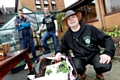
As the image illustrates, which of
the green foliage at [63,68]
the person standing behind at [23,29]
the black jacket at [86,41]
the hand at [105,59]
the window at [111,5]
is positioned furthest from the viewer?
the window at [111,5]

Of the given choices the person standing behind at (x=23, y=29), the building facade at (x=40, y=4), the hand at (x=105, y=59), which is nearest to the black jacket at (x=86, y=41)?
the hand at (x=105, y=59)

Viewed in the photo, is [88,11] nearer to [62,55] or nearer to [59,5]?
[62,55]

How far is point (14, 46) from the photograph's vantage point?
17.6 ft

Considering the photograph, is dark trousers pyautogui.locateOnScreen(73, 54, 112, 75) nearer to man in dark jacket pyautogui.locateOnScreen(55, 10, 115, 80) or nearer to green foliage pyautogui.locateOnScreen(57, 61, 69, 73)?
man in dark jacket pyautogui.locateOnScreen(55, 10, 115, 80)

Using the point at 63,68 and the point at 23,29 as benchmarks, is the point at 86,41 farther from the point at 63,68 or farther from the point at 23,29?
the point at 23,29

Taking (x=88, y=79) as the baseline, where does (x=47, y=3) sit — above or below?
above

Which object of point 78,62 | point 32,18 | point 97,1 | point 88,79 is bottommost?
point 88,79

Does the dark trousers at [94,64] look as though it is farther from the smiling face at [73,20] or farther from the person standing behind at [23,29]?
the person standing behind at [23,29]

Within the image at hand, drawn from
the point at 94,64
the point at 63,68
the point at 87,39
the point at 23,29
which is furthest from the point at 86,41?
the point at 23,29

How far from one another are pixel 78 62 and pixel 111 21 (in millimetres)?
5170

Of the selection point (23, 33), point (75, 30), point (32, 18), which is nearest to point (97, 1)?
point (32, 18)

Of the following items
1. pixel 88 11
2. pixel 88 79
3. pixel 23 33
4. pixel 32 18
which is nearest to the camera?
pixel 88 79

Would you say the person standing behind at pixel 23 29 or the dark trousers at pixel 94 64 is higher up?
the person standing behind at pixel 23 29

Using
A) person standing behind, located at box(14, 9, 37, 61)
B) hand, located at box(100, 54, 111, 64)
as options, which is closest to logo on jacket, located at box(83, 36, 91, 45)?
hand, located at box(100, 54, 111, 64)
